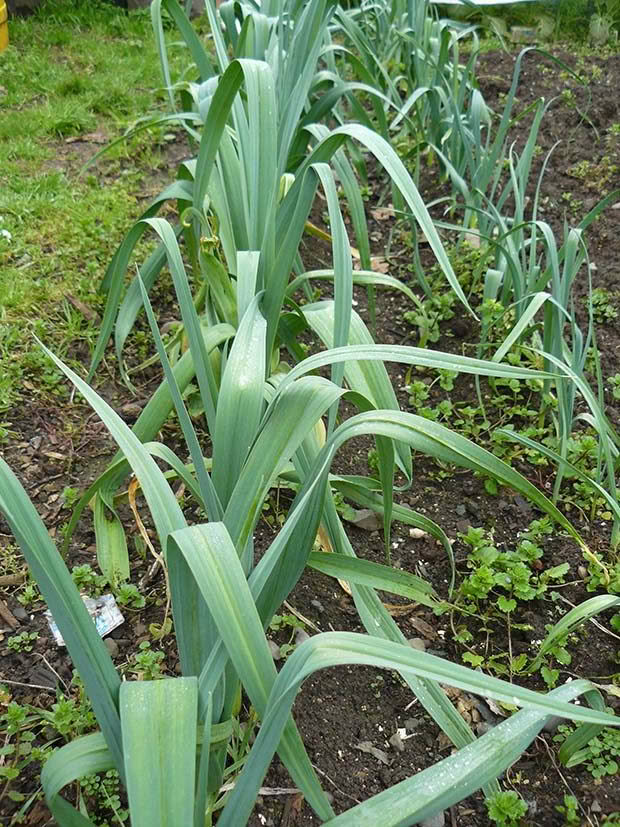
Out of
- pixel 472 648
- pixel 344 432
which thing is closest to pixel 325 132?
pixel 344 432

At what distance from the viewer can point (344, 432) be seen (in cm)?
98

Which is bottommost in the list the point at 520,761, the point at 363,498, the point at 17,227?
the point at 520,761

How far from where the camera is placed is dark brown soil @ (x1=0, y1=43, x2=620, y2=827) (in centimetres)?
123

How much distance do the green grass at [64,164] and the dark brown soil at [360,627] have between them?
23 cm

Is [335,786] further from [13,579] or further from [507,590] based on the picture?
[13,579]

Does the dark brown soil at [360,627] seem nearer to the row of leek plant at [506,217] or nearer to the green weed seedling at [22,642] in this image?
the green weed seedling at [22,642]

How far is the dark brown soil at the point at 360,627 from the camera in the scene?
48.6 inches

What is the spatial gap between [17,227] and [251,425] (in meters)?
1.82

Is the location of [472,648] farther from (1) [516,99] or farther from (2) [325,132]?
(1) [516,99]

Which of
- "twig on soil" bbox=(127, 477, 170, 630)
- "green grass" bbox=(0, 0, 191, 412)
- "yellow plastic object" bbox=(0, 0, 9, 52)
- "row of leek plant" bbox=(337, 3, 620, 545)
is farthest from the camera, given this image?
"yellow plastic object" bbox=(0, 0, 9, 52)

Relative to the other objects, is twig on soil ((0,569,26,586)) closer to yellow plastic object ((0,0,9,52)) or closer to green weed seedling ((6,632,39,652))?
green weed seedling ((6,632,39,652))

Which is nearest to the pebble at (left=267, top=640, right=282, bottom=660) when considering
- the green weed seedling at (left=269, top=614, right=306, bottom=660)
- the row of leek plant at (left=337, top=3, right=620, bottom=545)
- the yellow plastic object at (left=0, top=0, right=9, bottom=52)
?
the green weed seedling at (left=269, top=614, right=306, bottom=660)

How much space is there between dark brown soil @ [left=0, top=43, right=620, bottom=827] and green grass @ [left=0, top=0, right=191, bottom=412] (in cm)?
23

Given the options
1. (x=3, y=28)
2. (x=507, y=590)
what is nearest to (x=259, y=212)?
(x=507, y=590)
